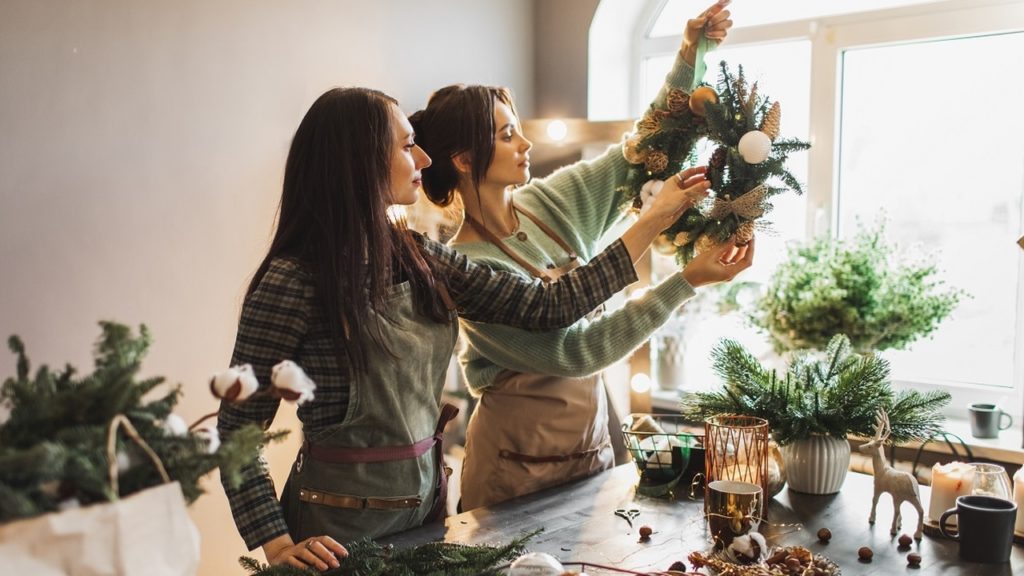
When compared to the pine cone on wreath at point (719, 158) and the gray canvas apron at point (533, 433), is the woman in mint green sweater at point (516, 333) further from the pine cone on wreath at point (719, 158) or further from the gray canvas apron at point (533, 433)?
the pine cone on wreath at point (719, 158)

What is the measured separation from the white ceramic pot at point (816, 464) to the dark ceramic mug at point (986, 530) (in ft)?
0.97

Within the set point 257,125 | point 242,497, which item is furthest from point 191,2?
point 242,497

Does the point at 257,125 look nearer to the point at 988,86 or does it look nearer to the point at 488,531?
the point at 488,531

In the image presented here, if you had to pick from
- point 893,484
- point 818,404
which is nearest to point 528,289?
point 818,404

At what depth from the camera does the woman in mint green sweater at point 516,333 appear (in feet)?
5.82

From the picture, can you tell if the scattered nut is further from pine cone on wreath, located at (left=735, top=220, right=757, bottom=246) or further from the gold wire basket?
pine cone on wreath, located at (left=735, top=220, right=757, bottom=246)

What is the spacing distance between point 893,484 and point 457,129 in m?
1.02

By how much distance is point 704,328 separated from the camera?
10.7ft

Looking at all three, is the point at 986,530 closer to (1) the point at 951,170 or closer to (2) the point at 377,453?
(2) the point at 377,453

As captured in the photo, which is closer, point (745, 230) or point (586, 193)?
point (745, 230)

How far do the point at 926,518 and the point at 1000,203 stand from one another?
144cm

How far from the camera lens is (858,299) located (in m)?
2.58

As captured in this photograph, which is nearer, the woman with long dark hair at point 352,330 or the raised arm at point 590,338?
the woman with long dark hair at point 352,330

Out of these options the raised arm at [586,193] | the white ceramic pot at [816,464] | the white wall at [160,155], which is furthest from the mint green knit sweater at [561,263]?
the white wall at [160,155]
